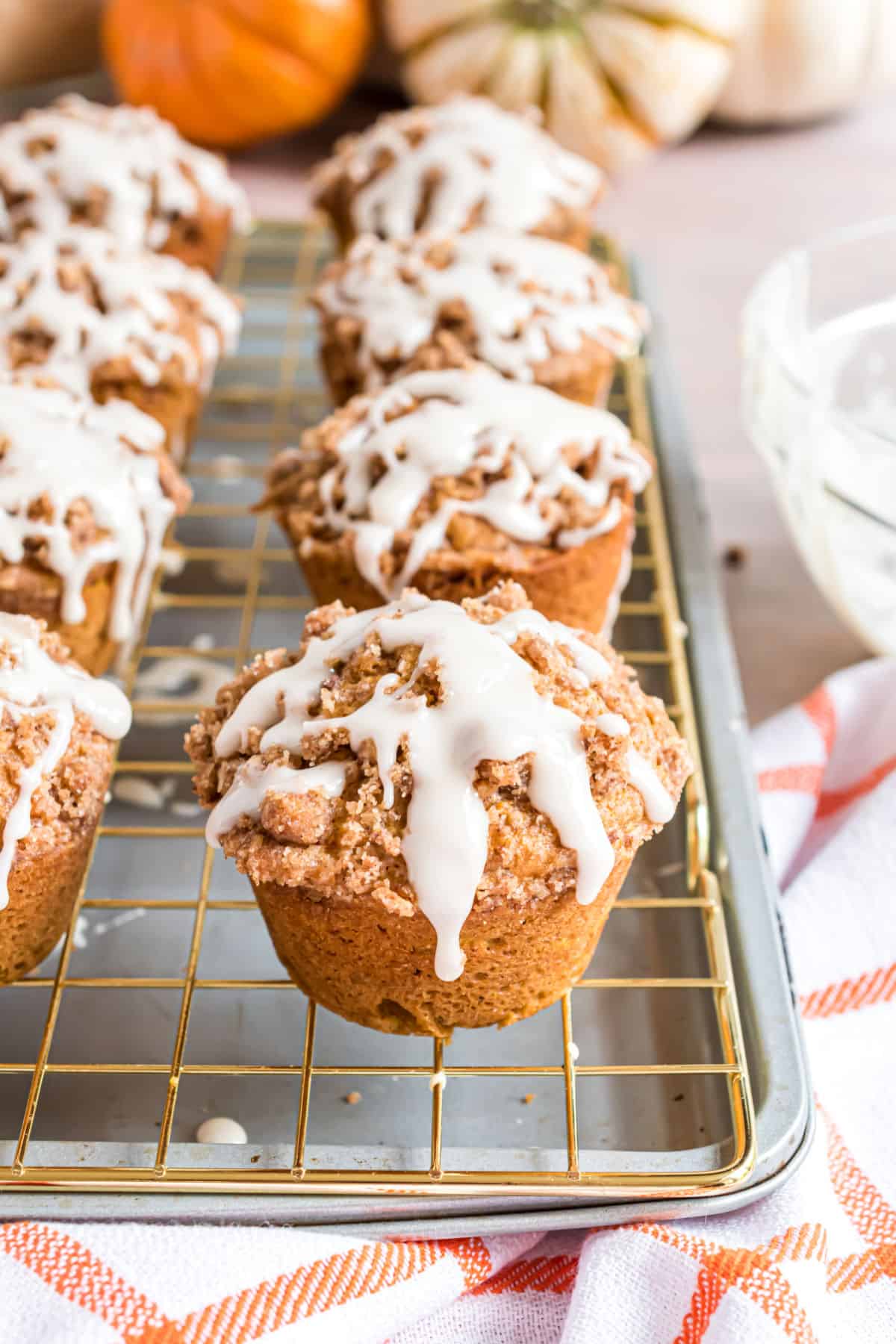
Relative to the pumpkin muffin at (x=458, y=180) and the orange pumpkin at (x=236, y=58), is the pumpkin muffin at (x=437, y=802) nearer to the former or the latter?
the pumpkin muffin at (x=458, y=180)

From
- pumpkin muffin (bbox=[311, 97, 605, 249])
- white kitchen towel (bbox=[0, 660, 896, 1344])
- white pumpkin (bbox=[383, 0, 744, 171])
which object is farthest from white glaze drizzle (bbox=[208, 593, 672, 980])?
white pumpkin (bbox=[383, 0, 744, 171])

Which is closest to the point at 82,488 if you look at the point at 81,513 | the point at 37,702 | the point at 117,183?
the point at 81,513

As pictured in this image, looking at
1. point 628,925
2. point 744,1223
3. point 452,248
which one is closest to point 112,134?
point 452,248

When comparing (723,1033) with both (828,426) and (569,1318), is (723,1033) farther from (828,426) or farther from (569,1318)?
(828,426)

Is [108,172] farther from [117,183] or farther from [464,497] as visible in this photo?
[464,497]

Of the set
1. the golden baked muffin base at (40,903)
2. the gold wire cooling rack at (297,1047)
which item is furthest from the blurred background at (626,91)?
the golden baked muffin base at (40,903)

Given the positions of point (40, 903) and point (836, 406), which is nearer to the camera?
point (40, 903)
